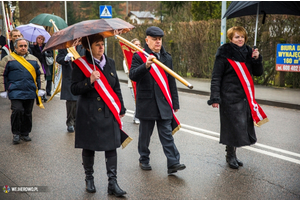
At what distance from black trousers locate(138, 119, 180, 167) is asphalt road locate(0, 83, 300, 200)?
210mm

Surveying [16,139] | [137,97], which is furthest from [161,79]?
[16,139]

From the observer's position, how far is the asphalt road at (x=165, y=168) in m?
4.05

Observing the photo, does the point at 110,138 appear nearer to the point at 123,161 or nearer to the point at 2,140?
the point at 123,161

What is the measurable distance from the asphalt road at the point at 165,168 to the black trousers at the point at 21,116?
25 centimetres

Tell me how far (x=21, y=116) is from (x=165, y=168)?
2.85 metres

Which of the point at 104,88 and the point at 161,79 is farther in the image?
the point at 161,79

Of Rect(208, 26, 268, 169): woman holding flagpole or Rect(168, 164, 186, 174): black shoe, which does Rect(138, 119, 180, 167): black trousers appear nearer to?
Rect(168, 164, 186, 174): black shoe

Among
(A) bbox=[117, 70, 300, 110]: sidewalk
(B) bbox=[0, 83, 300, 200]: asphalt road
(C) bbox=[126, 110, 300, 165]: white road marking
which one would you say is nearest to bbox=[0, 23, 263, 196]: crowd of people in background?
(B) bbox=[0, 83, 300, 200]: asphalt road

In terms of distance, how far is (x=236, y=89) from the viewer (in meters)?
4.80

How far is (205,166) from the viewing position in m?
4.94

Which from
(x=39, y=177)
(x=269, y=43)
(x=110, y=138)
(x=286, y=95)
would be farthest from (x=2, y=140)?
(x=269, y=43)

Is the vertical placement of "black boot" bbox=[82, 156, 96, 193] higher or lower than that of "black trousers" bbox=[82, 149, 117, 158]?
lower

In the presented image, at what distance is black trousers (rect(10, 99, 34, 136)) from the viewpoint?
620 centimetres

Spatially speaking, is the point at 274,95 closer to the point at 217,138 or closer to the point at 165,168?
the point at 217,138
